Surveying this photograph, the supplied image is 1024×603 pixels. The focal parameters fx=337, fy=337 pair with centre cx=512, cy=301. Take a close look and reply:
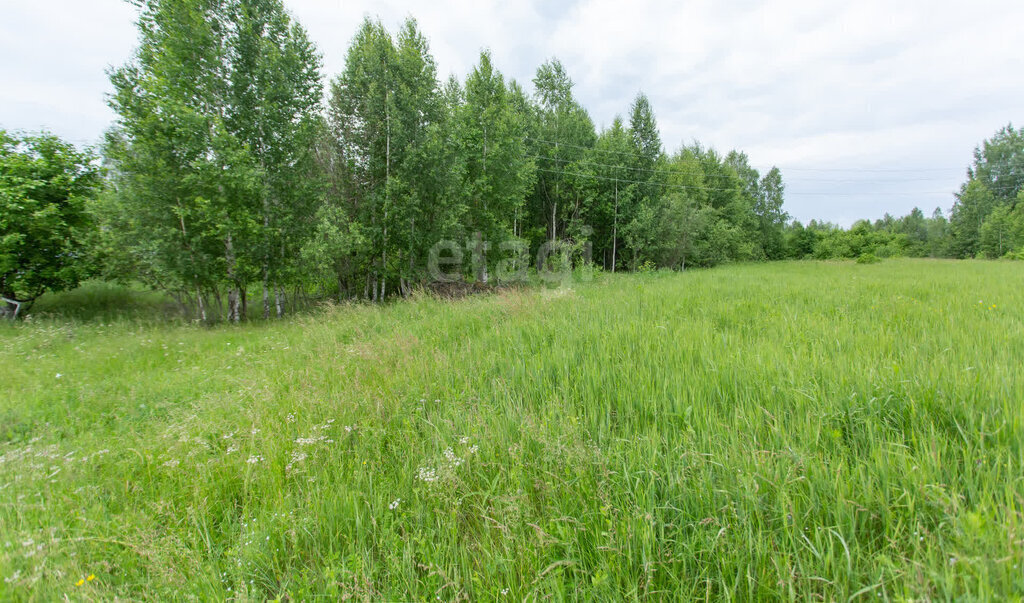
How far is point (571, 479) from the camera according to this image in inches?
71.7

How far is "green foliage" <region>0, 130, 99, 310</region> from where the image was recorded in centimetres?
909

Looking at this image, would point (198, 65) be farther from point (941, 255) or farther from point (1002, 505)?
point (941, 255)

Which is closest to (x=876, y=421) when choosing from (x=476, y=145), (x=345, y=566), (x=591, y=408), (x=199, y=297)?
(x=591, y=408)

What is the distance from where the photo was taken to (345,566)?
1542 mm

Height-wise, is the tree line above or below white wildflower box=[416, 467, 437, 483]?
above

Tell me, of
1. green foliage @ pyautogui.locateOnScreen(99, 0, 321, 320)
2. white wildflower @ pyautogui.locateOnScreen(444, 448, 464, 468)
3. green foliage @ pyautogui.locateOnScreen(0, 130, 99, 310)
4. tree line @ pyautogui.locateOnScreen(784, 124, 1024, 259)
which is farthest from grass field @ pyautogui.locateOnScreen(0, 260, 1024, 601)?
tree line @ pyautogui.locateOnScreen(784, 124, 1024, 259)

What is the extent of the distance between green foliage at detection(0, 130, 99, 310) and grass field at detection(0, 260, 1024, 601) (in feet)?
31.8

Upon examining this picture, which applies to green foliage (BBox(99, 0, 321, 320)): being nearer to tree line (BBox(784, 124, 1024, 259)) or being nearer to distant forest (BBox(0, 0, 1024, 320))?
distant forest (BBox(0, 0, 1024, 320))

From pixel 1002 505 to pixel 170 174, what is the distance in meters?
14.1

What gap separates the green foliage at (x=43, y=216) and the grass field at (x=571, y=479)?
969cm

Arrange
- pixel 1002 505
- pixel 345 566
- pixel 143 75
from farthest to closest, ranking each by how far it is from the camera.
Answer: pixel 143 75, pixel 345 566, pixel 1002 505

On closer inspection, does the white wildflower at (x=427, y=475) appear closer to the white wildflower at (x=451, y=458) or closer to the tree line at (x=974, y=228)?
the white wildflower at (x=451, y=458)

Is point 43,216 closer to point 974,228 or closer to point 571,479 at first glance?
point 571,479

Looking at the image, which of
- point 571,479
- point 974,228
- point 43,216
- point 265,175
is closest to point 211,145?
point 265,175
